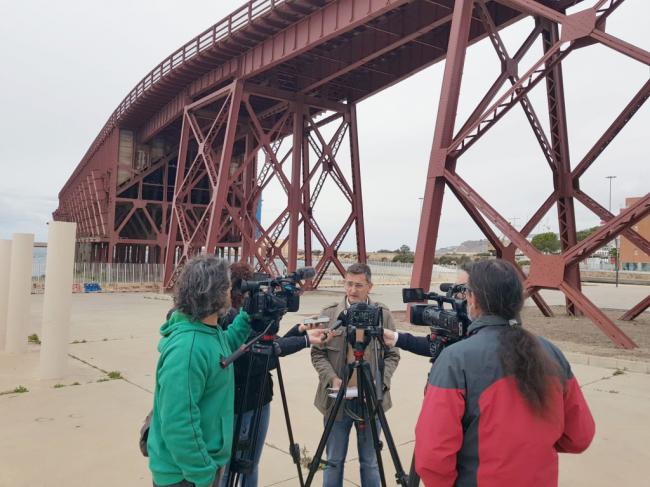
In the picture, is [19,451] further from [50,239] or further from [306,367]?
[306,367]

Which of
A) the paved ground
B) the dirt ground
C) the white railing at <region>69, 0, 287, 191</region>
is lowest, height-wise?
the paved ground

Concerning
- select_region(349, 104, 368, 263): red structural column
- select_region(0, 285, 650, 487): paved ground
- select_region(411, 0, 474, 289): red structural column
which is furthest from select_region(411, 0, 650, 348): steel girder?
select_region(349, 104, 368, 263): red structural column

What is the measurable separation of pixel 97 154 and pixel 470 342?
118 feet

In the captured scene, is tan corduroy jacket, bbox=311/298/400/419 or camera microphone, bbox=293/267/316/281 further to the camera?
tan corduroy jacket, bbox=311/298/400/419

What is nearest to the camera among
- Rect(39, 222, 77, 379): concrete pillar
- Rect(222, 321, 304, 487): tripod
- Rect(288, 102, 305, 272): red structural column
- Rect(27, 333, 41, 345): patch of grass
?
Rect(222, 321, 304, 487): tripod

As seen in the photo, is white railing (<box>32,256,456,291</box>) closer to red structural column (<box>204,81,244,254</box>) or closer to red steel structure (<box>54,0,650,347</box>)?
red steel structure (<box>54,0,650,347</box>)

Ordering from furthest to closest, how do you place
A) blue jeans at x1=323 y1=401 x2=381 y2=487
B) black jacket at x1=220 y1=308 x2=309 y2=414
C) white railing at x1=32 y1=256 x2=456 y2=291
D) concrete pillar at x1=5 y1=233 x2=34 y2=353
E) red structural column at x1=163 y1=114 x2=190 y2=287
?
white railing at x1=32 y1=256 x2=456 y2=291 < red structural column at x1=163 y1=114 x2=190 y2=287 < concrete pillar at x1=5 y1=233 x2=34 y2=353 < blue jeans at x1=323 y1=401 x2=381 y2=487 < black jacket at x1=220 y1=308 x2=309 y2=414

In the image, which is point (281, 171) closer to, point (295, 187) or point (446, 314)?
point (295, 187)

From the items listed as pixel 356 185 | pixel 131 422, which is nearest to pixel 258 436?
pixel 131 422

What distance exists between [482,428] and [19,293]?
827 cm

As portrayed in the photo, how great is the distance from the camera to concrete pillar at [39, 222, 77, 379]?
20.5ft

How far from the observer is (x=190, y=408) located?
1.93 metres

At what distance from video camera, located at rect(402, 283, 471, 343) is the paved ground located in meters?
1.74

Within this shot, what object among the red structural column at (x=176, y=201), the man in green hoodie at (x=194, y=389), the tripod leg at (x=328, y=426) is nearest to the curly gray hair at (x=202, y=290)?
the man in green hoodie at (x=194, y=389)
